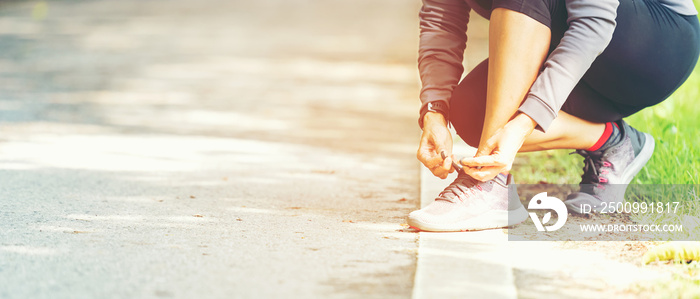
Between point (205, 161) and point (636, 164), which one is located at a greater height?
point (636, 164)

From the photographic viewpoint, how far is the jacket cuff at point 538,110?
2.52m

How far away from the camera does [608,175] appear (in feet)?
9.71

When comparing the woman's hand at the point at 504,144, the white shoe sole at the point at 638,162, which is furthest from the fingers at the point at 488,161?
the white shoe sole at the point at 638,162

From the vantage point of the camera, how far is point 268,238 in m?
2.70

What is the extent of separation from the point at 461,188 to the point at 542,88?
1.47 ft

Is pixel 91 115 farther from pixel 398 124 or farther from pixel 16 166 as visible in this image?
pixel 398 124

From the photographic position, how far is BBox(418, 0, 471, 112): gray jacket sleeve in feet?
9.55

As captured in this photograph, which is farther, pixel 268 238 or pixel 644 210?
pixel 644 210

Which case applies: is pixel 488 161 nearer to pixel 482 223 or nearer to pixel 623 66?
pixel 482 223

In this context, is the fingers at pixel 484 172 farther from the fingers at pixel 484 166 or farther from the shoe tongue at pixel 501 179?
the shoe tongue at pixel 501 179

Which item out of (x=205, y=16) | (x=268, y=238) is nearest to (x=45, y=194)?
(x=268, y=238)

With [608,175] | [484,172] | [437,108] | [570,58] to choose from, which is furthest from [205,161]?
[570,58]

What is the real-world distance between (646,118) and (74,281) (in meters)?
3.06

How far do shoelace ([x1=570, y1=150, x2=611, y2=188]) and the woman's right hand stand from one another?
1.86 feet
